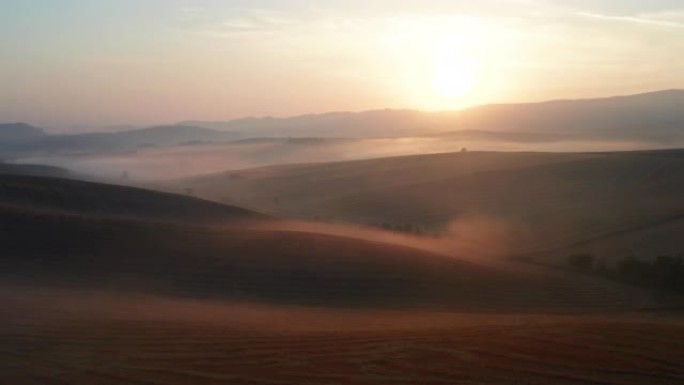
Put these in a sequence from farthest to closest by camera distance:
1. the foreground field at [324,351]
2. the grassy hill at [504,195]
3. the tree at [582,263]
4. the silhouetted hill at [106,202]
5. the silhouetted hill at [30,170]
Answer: the silhouetted hill at [30,170]
the grassy hill at [504,195]
the silhouetted hill at [106,202]
the tree at [582,263]
the foreground field at [324,351]

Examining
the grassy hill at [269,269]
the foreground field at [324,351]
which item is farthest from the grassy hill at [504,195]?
the foreground field at [324,351]

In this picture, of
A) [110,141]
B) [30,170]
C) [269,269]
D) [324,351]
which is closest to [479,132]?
[110,141]

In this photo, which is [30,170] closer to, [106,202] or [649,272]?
[106,202]

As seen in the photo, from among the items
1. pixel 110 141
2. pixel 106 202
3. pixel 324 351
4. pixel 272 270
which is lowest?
pixel 324 351

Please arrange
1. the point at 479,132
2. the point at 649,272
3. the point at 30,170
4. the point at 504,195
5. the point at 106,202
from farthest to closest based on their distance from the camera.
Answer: the point at 479,132, the point at 30,170, the point at 504,195, the point at 106,202, the point at 649,272

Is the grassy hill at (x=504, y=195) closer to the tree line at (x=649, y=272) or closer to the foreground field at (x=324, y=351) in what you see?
the tree line at (x=649, y=272)

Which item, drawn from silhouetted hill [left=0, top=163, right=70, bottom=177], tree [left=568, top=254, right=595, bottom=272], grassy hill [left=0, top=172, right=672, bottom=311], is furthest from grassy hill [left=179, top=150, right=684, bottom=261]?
silhouetted hill [left=0, top=163, right=70, bottom=177]

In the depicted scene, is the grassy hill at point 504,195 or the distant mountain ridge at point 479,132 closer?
the grassy hill at point 504,195

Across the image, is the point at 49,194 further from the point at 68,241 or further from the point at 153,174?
the point at 153,174
